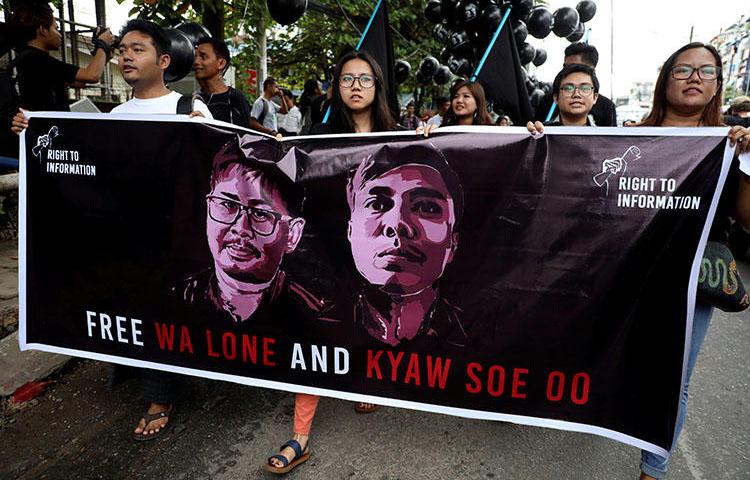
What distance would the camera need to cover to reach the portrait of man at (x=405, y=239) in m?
2.24

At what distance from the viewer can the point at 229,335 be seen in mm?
2494

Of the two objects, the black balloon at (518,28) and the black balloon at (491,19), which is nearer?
the black balloon at (491,19)

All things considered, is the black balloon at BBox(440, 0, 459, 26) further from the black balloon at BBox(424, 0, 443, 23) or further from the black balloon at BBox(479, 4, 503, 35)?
the black balloon at BBox(479, 4, 503, 35)

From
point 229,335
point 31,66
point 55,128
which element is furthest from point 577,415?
point 31,66

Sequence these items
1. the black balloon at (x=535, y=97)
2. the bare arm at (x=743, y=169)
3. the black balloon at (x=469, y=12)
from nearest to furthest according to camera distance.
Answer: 1. the bare arm at (x=743, y=169)
2. the black balloon at (x=469, y=12)
3. the black balloon at (x=535, y=97)

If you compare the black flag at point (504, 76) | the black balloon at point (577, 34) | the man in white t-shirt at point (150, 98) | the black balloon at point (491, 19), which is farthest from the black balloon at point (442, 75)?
the man in white t-shirt at point (150, 98)

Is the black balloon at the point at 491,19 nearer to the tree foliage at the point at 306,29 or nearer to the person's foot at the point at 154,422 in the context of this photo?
the tree foliage at the point at 306,29

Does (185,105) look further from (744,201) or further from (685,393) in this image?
(685,393)

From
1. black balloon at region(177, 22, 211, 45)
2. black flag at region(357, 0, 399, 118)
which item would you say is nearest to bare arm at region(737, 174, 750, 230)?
black flag at region(357, 0, 399, 118)

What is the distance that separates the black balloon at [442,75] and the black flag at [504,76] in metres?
7.16

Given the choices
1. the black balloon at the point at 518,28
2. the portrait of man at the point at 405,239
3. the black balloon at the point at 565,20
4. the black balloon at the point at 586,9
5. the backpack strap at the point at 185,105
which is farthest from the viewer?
the black balloon at the point at 586,9

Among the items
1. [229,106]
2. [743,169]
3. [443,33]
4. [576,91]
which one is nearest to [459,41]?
[443,33]

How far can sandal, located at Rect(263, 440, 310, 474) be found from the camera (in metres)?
2.36

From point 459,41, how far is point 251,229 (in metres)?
7.48
